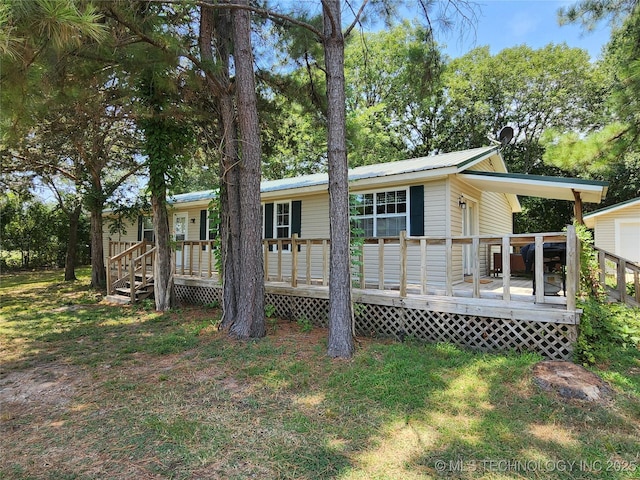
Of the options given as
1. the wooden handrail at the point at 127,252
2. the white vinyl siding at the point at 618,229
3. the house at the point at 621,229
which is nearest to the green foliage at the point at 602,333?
the wooden handrail at the point at 127,252

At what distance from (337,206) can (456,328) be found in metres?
2.55

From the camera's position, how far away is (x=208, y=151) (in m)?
8.92

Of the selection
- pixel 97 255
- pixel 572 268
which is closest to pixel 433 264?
pixel 572 268

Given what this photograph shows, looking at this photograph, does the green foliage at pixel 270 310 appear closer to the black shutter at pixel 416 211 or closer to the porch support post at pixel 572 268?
the black shutter at pixel 416 211

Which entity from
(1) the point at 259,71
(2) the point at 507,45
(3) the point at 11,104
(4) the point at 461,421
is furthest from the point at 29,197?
(2) the point at 507,45

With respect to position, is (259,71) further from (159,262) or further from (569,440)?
(569,440)

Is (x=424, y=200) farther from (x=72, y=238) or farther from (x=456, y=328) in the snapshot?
(x=72, y=238)

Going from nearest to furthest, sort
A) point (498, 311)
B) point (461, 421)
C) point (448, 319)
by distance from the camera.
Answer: point (461, 421) < point (498, 311) < point (448, 319)

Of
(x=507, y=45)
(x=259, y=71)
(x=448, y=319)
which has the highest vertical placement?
(x=507, y=45)

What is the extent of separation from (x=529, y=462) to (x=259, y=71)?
25.2 feet

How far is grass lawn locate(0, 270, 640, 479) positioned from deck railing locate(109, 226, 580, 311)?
1002 mm

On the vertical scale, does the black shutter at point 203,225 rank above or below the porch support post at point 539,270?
above

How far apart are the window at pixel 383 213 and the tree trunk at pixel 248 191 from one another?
2866 mm

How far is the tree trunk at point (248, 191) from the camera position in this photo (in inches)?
218
